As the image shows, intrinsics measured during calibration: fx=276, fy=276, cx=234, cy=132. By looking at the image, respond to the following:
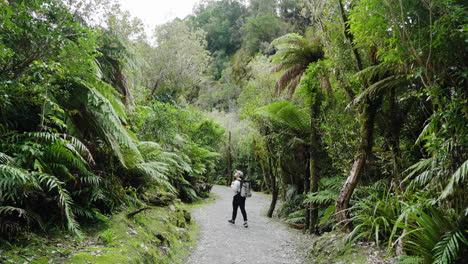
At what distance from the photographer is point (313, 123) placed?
7.32m

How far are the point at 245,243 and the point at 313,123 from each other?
3.49m

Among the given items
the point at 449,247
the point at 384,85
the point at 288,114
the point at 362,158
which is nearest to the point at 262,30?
the point at 288,114

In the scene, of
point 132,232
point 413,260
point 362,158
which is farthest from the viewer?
point 362,158

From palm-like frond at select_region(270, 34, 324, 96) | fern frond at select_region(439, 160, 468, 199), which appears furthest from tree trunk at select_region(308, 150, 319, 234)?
fern frond at select_region(439, 160, 468, 199)

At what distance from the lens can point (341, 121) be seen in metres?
6.32

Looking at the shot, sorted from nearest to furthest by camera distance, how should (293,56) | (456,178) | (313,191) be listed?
(456,178) → (313,191) → (293,56)

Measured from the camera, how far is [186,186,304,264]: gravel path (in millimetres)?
5258

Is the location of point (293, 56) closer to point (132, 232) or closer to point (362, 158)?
point (362, 158)

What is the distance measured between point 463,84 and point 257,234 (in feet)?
17.8

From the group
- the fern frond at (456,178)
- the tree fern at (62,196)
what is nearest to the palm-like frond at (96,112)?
the tree fern at (62,196)

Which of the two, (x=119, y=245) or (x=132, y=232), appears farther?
(x=132, y=232)

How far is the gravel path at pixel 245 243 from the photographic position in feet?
17.3

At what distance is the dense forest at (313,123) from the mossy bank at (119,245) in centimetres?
26

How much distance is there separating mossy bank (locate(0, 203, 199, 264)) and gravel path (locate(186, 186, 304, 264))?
1.46ft
